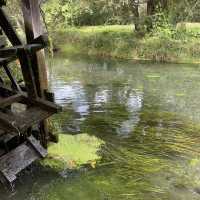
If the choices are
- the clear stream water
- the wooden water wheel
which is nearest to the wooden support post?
the wooden water wheel

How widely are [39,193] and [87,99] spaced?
823 centimetres

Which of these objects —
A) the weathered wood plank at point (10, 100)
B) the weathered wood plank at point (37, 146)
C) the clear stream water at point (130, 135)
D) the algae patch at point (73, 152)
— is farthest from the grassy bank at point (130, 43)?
the weathered wood plank at point (10, 100)

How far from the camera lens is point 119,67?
23.7m

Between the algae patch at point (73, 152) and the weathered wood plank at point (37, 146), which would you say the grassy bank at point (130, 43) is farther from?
the weathered wood plank at point (37, 146)

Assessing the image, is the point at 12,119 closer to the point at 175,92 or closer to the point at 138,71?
the point at 175,92

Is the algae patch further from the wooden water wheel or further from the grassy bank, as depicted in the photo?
the grassy bank

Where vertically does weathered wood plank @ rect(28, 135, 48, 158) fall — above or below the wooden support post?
below

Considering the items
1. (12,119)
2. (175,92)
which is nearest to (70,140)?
(12,119)

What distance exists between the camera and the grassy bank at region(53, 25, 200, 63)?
24.9 m

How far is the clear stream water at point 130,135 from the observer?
8023 millimetres

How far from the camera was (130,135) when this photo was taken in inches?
444

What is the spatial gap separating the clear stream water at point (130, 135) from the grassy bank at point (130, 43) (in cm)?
340

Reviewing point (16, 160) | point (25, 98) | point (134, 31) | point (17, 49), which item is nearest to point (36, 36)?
point (17, 49)

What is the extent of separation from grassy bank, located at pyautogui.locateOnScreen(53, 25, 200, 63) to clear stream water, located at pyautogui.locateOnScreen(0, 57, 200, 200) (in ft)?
11.1
